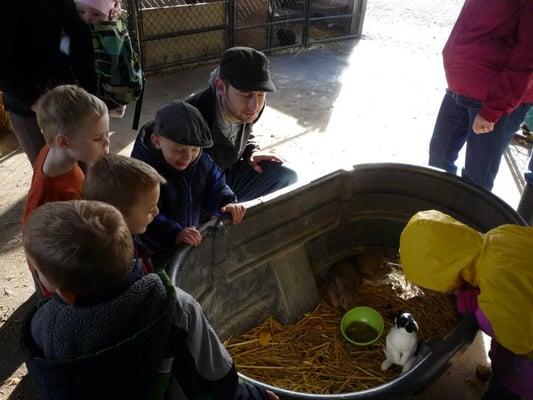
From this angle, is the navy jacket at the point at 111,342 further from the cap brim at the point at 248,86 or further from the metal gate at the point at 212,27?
the metal gate at the point at 212,27

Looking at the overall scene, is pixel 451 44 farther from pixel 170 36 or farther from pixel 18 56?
pixel 170 36

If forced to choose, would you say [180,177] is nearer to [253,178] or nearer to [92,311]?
[253,178]

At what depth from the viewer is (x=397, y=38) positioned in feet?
25.6

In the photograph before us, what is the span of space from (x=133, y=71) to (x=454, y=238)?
5.32 feet

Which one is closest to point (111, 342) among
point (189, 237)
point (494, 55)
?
point (189, 237)

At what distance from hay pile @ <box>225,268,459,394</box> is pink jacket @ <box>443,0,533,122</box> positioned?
Answer: 102 centimetres

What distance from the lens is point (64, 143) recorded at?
1725 millimetres

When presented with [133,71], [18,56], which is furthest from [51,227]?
[133,71]

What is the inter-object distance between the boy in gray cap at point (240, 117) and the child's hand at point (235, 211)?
0.55 metres

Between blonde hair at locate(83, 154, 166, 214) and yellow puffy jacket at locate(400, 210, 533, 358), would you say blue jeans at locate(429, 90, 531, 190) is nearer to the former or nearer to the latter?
yellow puffy jacket at locate(400, 210, 533, 358)

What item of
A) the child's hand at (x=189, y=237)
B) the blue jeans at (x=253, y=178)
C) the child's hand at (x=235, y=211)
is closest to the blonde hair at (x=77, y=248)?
the child's hand at (x=189, y=237)

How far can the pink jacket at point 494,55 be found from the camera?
7.47 feet

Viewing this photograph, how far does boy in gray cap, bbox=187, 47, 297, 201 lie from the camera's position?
227 centimetres

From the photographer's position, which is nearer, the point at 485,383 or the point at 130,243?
the point at 130,243
